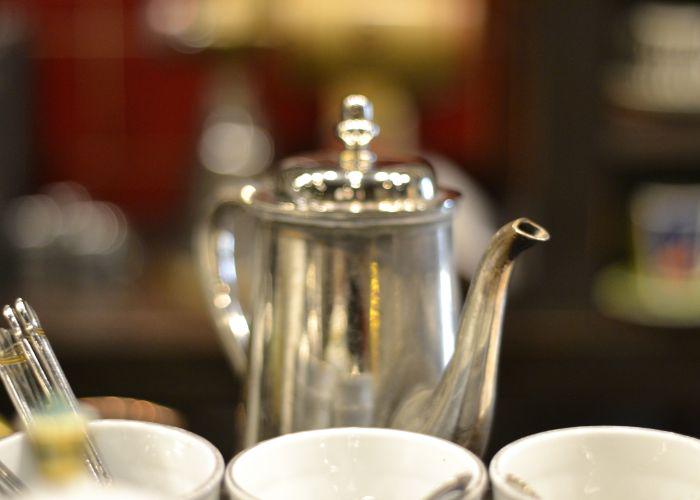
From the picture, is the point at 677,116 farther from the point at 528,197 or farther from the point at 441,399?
the point at 441,399

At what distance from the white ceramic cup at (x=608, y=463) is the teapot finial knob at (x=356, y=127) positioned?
0.23m

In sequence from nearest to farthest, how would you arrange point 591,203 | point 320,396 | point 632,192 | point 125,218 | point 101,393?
1. point 320,396
2. point 101,393
3. point 591,203
4. point 632,192
5. point 125,218

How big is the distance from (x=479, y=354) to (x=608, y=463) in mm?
87

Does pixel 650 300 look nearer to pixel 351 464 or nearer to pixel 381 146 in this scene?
pixel 381 146

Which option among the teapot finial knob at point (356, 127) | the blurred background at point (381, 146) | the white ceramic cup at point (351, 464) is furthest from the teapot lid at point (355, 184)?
the blurred background at point (381, 146)

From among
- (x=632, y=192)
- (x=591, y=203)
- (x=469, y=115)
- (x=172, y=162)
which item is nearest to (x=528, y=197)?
(x=591, y=203)

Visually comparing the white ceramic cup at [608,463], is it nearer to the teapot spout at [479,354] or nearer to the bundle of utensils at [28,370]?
the teapot spout at [479,354]

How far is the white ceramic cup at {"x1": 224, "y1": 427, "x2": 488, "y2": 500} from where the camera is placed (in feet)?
1.51

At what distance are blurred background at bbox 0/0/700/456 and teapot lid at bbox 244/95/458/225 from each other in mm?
924

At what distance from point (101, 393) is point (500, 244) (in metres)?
1.47

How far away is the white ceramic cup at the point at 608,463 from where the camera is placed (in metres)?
0.47

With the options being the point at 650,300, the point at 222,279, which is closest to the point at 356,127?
the point at 222,279

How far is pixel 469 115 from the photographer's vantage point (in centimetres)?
250

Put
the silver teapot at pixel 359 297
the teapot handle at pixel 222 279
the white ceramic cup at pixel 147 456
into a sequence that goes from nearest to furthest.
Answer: the white ceramic cup at pixel 147 456 < the silver teapot at pixel 359 297 < the teapot handle at pixel 222 279
